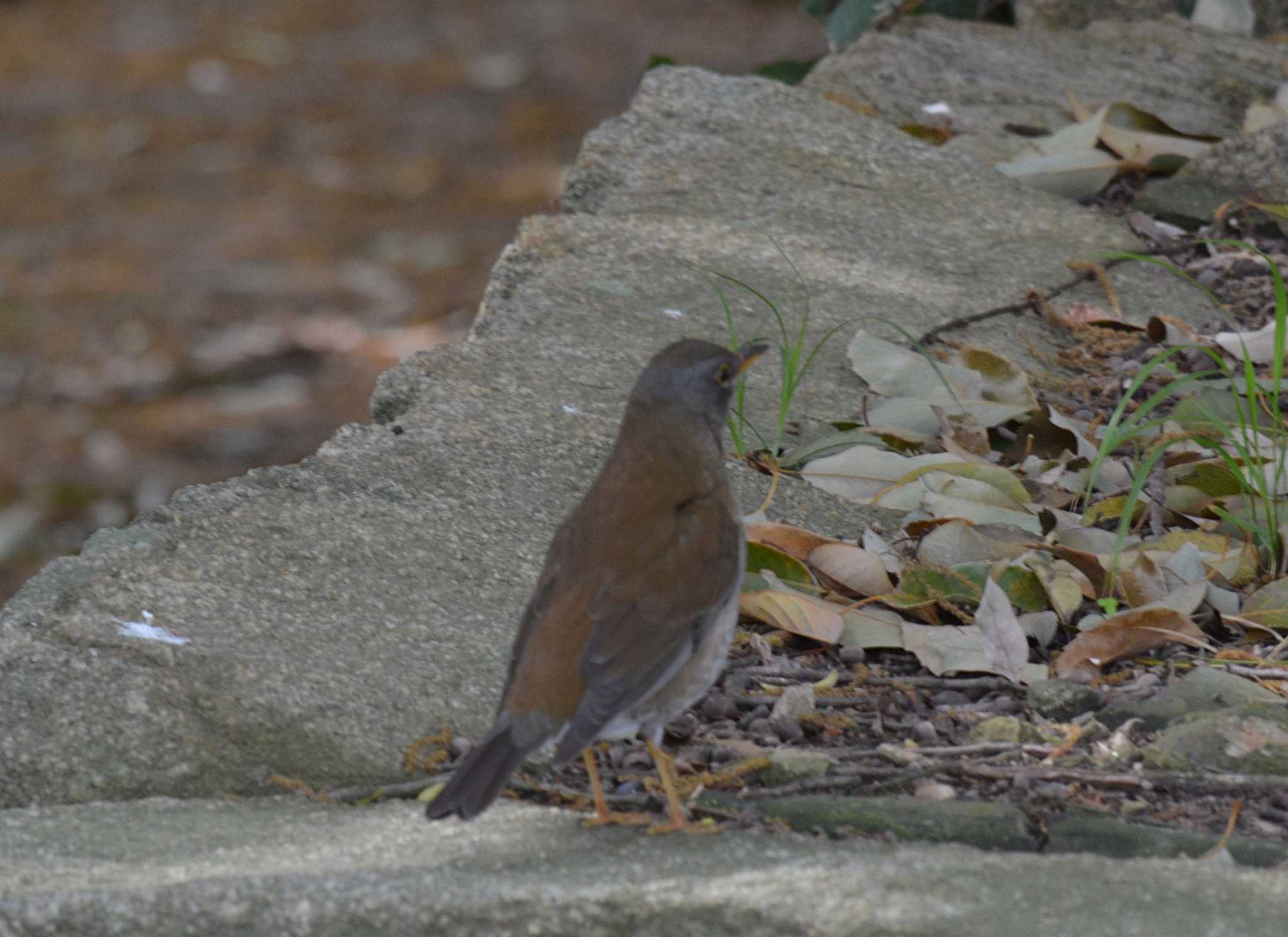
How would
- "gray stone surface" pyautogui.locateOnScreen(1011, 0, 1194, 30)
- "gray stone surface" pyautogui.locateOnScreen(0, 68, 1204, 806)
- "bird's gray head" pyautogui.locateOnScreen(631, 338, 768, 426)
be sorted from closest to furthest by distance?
1. "gray stone surface" pyautogui.locateOnScreen(0, 68, 1204, 806)
2. "bird's gray head" pyautogui.locateOnScreen(631, 338, 768, 426)
3. "gray stone surface" pyautogui.locateOnScreen(1011, 0, 1194, 30)

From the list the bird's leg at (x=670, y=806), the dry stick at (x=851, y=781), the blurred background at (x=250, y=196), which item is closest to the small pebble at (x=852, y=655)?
the dry stick at (x=851, y=781)

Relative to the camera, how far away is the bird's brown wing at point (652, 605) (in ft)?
7.68

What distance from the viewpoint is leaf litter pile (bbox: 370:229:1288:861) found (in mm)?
2555

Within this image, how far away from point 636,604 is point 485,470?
1021mm

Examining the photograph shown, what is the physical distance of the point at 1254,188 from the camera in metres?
4.86

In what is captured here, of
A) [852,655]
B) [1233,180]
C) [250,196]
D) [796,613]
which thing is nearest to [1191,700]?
[852,655]

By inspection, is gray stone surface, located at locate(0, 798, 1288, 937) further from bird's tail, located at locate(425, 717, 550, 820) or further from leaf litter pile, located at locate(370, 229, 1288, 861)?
leaf litter pile, located at locate(370, 229, 1288, 861)

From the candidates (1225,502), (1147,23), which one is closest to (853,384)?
(1225,502)

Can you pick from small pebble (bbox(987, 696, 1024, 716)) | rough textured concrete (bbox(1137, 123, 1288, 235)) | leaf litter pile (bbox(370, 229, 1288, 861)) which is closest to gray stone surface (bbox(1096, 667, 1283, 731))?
leaf litter pile (bbox(370, 229, 1288, 861))

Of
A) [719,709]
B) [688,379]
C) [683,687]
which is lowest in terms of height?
[719,709]

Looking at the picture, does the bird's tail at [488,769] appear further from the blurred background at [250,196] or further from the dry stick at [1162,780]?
the blurred background at [250,196]

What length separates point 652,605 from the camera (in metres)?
2.46

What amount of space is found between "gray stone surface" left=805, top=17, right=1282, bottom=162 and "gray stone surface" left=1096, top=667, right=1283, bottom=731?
9.10ft

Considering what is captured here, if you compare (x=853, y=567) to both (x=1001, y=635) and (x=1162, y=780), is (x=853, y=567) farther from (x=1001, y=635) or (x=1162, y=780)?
(x=1162, y=780)
